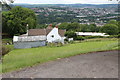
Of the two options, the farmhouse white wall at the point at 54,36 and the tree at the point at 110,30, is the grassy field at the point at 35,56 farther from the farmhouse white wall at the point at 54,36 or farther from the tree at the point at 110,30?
the tree at the point at 110,30

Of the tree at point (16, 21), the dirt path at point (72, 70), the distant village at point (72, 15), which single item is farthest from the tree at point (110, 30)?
the dirt path at point (72, 70)

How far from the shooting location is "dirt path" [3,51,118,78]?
5.93 m

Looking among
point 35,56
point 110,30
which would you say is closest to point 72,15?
point 110,30

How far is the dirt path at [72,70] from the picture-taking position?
5.93 metres

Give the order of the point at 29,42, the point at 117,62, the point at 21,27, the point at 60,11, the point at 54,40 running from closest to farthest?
the point at 117,62 < the point at 29,42 < the point at 54,40 < the point at 21,27 < the point at 60,11

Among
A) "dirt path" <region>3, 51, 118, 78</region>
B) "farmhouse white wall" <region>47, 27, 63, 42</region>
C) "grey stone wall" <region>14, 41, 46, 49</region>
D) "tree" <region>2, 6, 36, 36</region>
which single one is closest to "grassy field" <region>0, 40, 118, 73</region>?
"dirt path" <region>3, 51, 118, 78</region>

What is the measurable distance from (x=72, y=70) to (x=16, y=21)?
3307 centimetres

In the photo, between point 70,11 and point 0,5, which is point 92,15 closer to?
point 70,11

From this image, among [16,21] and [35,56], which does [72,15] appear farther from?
[35,56]

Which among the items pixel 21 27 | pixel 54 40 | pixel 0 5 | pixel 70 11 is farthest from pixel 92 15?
pixel 0 5

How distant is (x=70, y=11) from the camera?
83.4 m

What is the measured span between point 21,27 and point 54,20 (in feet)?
116

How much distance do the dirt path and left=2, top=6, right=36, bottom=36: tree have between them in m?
30.4

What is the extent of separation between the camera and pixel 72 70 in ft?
21.3
